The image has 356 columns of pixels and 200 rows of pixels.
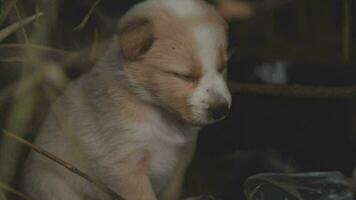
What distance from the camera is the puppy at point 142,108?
9.32 ft

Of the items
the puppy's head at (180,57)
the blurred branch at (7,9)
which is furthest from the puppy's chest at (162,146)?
the blurred branch at (7,9)

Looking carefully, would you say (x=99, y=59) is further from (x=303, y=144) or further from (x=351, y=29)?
(x=351, y=29)

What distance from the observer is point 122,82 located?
3018 mm

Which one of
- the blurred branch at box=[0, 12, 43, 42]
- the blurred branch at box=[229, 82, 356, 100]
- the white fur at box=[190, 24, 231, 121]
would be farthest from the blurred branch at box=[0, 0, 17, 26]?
the blurred branch at box=[229, 82, 356, 100]

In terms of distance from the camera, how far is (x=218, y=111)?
285cm

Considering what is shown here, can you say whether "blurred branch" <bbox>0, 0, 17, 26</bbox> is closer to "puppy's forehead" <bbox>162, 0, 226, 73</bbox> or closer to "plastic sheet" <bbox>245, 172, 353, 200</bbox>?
"puppy's forehead" <bbox>162, 0, 226, 73</bbox>

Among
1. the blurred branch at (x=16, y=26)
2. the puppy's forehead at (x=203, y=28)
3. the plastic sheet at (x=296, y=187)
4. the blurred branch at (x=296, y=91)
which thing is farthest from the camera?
the blurred branch at (x=296, y=91)

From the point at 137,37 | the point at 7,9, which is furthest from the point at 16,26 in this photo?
the point at 137,37

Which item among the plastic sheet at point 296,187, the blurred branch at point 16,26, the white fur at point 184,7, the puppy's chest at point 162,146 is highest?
the white fur at point 184,7

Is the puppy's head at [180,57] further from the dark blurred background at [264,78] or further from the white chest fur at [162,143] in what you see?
the dark blurred background at [264,78]

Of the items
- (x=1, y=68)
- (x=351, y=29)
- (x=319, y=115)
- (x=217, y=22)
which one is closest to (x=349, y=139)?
(x=319, y=115)

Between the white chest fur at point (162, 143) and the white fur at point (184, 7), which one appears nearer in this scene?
the white fur at point (184, 7)

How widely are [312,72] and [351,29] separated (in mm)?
398

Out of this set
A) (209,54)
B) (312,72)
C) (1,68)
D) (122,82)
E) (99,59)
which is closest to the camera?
(209,54)
